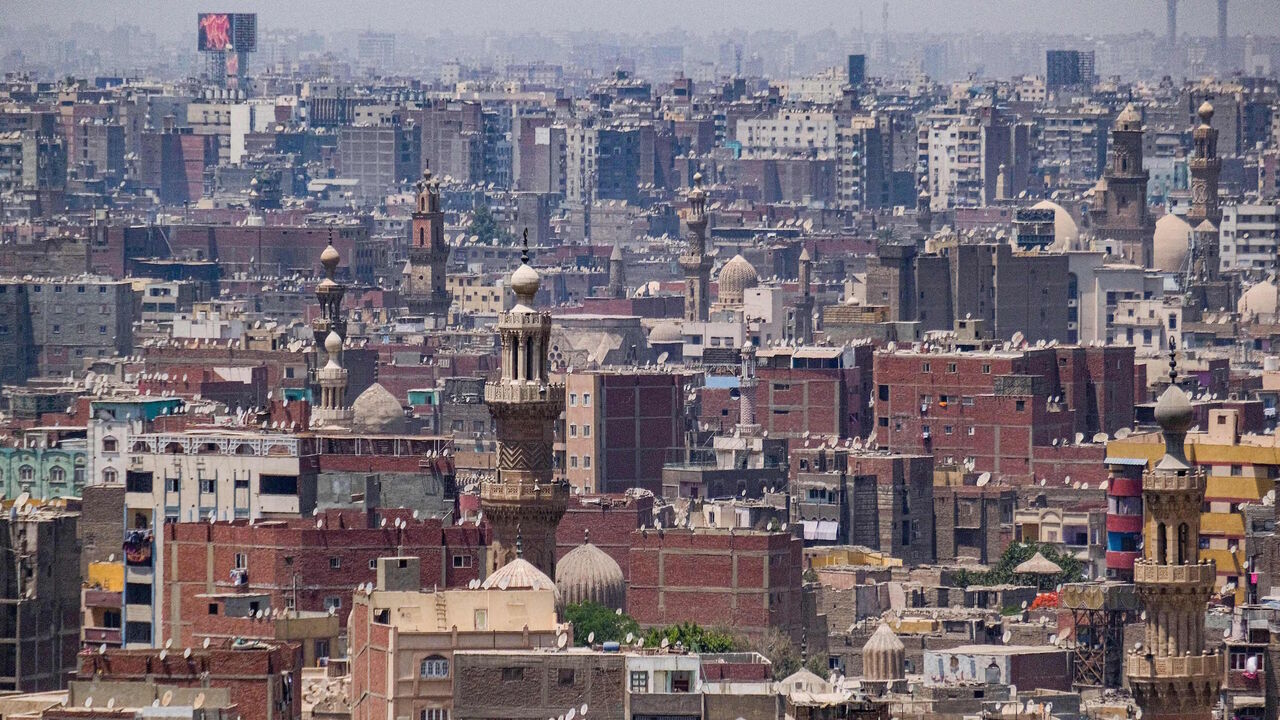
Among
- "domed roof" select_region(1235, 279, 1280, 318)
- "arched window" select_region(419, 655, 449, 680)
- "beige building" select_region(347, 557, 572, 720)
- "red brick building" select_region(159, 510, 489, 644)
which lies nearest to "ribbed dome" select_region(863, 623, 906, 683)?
"red brick building" select_region(159, 510, 489, 644)

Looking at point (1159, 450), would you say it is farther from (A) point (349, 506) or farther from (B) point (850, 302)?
(B) point (850, 302)

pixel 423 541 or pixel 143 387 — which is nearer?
pixel 423 541

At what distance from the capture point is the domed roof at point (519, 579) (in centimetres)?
5403

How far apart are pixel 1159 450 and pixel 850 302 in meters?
41.8

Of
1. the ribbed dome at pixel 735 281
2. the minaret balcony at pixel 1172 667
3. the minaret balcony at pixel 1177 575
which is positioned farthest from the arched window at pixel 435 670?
the ribbed dome at pixel 735 281

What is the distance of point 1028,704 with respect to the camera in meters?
61.9

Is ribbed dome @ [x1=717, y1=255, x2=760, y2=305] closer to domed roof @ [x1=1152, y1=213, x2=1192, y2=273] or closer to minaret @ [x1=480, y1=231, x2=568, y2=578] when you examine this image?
domed roof @ [x1=1152, y1=213, x2=1192, y2=273]

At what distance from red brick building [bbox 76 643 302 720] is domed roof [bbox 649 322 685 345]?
99102mm

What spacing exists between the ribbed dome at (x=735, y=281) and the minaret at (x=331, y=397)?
74274 mm

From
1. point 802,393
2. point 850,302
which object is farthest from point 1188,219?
point 802,393

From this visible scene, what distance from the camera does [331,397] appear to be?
8869 centimetres

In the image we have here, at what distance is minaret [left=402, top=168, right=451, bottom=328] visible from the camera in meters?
149

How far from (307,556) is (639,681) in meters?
17.9

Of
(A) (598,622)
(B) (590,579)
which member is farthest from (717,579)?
(A) (598,622)
